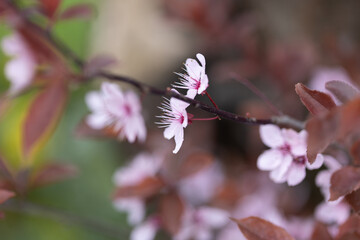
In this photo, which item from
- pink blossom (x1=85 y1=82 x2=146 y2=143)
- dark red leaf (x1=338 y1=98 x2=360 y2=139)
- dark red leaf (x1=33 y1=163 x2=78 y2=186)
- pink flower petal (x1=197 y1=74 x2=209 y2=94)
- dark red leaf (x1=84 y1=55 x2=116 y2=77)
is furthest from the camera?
dark red leaf (x1=33 y1=163 x2=78 y2=186)

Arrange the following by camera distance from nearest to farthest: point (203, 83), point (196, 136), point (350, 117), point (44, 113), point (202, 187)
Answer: point (350, 117)
point (203, 83)
point (44, 113)
point (202, 187)
point (196, 136)

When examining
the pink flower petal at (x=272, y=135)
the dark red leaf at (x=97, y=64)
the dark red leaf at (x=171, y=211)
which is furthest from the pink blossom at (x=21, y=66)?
the pink flower petal at (x=272, y=135)

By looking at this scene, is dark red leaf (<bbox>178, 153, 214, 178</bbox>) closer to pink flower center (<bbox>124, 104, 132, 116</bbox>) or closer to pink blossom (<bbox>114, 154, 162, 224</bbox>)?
pink blossom (<bbox>114, 154, 162, 224</bbox>)

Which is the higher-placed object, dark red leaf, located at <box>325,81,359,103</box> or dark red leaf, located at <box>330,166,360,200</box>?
dark red leaf, located at <box>325,81,359,103</box>

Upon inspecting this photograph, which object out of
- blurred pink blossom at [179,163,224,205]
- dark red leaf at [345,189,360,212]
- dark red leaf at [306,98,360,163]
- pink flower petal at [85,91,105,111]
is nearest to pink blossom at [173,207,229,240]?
blurred pink blossom at [179,163,224,205]

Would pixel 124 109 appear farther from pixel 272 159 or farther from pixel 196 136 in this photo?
Result: pixel 196 136

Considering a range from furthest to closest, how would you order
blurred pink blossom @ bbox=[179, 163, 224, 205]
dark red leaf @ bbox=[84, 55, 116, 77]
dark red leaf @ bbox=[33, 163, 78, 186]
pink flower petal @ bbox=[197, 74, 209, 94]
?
blurred pink blossom @ bbox=[179, 163, 224, 205] < dark red leaf @ bbox=[33, 163, 78, 186] < dark red leaf @ bbox=[84, 55, 116, 77] < pink flower petal @ bbox=[197, 74, 209, 94]

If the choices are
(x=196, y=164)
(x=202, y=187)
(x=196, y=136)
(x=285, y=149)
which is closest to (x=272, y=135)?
(x=285, y=149)

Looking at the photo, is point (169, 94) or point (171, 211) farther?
point (171, 211)
